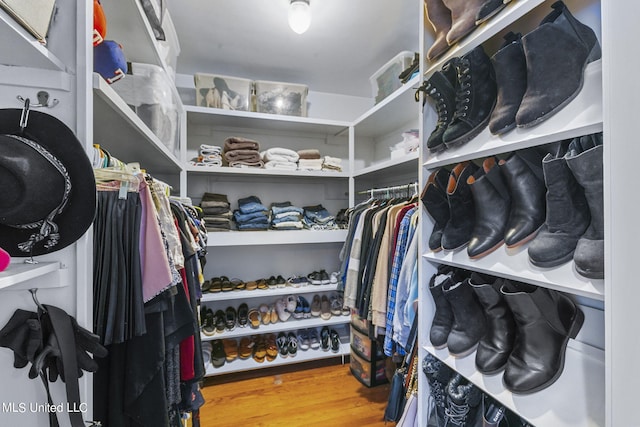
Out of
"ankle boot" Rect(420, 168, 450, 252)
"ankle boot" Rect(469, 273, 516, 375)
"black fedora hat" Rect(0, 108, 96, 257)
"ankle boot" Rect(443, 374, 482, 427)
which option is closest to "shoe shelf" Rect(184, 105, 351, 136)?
"ankle boot" Rect(420, 168, 450, 252)

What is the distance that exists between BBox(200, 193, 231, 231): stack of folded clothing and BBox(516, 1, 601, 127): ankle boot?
1.83 metres

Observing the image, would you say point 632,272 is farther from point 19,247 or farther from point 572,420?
point 19,247

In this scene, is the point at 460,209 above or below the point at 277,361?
above

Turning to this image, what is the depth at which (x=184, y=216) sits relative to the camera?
46.4 inches

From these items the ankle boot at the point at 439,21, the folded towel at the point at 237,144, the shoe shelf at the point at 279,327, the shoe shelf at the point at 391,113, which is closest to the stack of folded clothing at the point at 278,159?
the folded towel at the point at 237,144

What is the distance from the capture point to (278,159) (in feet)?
7.02

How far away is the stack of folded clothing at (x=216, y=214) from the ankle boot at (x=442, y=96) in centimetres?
152

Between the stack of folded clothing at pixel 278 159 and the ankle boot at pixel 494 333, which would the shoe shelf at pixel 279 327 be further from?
the ankle boot at pixel 494 333

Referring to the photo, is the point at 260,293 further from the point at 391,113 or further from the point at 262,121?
the point at 391,113

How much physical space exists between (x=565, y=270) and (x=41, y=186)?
44.1 inches

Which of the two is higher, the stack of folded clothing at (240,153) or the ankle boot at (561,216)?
the stack of folded clothing at (240,153)

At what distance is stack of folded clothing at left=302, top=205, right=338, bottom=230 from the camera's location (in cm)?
228

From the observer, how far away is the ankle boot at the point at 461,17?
2.83 ft

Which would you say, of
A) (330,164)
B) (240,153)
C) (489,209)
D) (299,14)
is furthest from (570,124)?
(240,153)
